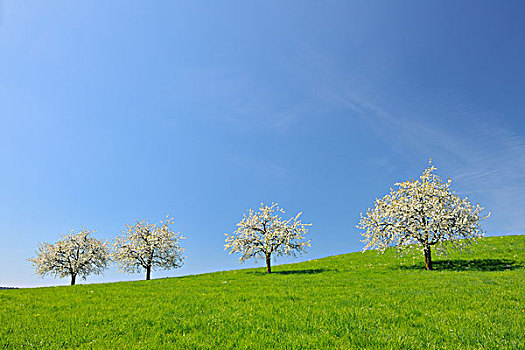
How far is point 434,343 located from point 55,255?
184 feet

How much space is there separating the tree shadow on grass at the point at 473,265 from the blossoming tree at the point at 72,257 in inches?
1850

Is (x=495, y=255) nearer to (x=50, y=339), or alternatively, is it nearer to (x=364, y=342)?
(x=364, y=342)

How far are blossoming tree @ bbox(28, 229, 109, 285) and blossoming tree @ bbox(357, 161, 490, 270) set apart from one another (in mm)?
43172

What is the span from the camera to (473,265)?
2994 centimetres

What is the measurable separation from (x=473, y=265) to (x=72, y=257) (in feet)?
183

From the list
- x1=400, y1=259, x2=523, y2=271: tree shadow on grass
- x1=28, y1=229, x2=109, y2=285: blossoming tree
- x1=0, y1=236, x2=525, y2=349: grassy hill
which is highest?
x1=28, y1=229, x2=109, y2=285: blossoming tree

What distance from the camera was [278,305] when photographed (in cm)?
1330

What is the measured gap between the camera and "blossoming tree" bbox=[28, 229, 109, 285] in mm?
48562

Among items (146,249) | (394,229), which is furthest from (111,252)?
(394,229)

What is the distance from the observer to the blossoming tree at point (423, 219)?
2947cm

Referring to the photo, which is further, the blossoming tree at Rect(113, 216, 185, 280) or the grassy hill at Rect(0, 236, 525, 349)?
the blossoming tree at Rect(113, 216, 185, 280)

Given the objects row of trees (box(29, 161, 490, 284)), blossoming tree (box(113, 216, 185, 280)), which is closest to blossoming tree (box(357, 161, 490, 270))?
row of trees (box(29, 161, 490, 284))

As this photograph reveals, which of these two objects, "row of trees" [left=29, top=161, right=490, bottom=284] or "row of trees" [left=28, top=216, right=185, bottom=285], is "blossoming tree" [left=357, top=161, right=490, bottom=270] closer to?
"row of trees" [left=29, top=161, right=490, bottom=284]

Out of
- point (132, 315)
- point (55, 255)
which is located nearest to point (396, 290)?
point (132, 315)
